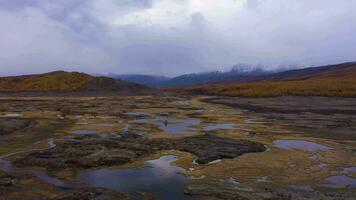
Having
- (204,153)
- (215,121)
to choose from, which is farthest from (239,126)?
(204,153)

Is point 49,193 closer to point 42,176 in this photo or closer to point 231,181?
point 42,176

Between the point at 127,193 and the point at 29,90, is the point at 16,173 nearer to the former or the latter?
the point at 127,193

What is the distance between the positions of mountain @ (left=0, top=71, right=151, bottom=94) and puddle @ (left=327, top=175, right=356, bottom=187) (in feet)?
384

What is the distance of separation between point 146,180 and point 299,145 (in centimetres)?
1904

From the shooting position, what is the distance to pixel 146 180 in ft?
84.1

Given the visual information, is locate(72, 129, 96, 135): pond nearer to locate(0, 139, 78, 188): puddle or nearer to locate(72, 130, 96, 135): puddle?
locate(72, 130, 96, 135): puddle

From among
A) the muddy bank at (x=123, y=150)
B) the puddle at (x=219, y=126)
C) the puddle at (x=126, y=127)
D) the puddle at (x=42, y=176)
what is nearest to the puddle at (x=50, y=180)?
the puddle at (x=42, y=176)

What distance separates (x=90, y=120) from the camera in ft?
194

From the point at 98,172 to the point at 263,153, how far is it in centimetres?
1390

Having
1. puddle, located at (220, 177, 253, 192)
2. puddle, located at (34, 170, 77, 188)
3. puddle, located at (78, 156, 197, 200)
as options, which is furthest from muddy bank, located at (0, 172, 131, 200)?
puddle, located at (220, 177, 253, 192)

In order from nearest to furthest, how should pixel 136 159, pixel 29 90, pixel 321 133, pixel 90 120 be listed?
pixel 136 159 → pixel 321 133 → pixel 90 120 → pixel 29 90

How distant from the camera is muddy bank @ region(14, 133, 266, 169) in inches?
1162

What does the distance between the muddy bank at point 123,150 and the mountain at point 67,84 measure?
102821mm

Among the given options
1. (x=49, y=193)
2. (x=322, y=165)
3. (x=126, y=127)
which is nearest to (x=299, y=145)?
(x=322, y=165)
